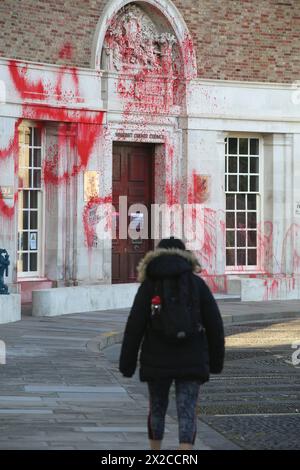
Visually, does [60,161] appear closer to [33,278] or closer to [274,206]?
[33,278]

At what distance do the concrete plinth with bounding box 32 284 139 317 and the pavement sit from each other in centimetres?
64

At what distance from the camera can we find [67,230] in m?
24.6

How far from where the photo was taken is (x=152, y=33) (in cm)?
2614

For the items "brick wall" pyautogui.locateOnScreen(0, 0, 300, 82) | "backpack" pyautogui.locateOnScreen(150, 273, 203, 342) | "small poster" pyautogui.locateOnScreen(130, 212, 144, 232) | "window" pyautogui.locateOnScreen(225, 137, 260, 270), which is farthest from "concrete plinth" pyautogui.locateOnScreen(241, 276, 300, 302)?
"backpack" pyautogui.locateOnScreen(150, 273, 203, 342)

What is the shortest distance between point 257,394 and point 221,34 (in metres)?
15.2

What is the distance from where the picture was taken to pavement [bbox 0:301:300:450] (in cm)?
965

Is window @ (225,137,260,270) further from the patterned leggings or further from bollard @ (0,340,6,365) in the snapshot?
the patterned leggings

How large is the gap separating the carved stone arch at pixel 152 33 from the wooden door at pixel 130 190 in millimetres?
1837

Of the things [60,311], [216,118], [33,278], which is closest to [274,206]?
[216,118]

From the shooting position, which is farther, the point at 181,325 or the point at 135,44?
the point at 135,44

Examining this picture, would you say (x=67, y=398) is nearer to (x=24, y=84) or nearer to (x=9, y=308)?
(x=9, y=308)

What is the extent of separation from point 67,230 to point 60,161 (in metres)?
1.40

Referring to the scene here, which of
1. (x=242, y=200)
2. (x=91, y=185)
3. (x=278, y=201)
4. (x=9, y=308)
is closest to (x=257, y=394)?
(x=9, y=308)

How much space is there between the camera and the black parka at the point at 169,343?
316 inches
